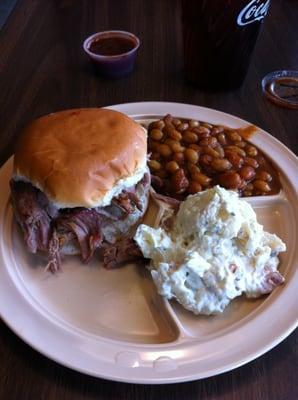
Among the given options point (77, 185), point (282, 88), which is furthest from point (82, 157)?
point (282, 88)

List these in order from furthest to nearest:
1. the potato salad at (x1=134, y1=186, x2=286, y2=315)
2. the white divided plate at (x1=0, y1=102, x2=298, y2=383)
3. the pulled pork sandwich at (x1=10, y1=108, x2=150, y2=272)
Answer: the pulled pork sandwich at (x1=10, y1=108, x2=150, y2=272)
the potato salad at (x1=134, y1=186, x2=286, y2=315)
the white divided plate at (x1=0, y1=102, x2=298, y2=383)

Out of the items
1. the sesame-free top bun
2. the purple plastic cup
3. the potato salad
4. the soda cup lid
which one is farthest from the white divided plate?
the purple plastic cup

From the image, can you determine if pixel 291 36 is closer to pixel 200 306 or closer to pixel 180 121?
pixel 180 121

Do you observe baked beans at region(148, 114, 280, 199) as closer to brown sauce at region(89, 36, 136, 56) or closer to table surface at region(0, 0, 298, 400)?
table surface at region(0, 0, 298, 400)

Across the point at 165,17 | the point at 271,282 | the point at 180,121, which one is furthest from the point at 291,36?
the point at 271,282

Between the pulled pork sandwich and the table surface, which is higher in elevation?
the pulled pork sandwich

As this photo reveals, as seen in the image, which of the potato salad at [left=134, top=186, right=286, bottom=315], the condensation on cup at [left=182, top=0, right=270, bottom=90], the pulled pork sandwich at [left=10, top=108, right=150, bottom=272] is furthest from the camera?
the condensation on cup at [left=182, top=0, right=270, bottom=90]

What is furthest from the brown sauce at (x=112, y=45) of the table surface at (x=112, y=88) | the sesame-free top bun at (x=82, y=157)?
the sesame-free top bun at (x=82, y=157)
